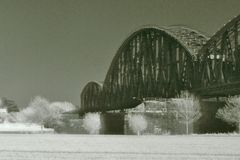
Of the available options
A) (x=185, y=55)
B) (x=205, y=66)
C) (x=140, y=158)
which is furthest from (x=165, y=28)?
(x=140, y=158)

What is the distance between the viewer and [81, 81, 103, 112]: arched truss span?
564 feet

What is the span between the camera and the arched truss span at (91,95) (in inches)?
6767

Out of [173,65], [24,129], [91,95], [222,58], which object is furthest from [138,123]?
[91,95]

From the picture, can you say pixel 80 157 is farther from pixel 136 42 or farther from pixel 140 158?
pixel 136 42

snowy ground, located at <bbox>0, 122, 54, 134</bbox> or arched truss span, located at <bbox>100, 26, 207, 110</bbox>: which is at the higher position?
arched truss span, located at <bbox>100, 26, 207, 110</bbox>

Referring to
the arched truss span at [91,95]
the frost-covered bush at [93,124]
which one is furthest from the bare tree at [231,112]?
the arched truss span at [91,95]

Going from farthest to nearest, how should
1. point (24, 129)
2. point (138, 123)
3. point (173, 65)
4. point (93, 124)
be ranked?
point (24, 129) → point (93, 124) → point (173, 65) → point (138, 123)

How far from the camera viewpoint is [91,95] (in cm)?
18325

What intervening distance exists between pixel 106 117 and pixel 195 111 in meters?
36.7

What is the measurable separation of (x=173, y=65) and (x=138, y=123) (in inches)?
594

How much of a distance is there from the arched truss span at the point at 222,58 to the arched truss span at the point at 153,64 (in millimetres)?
4428

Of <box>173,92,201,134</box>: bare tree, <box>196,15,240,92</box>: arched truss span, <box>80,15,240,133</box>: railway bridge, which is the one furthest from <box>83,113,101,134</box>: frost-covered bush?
<box>196,15,240,92</box>: arched truss span

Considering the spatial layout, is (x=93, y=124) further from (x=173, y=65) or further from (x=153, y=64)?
(x=173, y=65)

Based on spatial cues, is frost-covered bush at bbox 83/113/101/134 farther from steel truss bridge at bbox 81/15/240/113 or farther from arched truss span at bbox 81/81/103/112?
arched truss span at bbox 81/81/103/112
